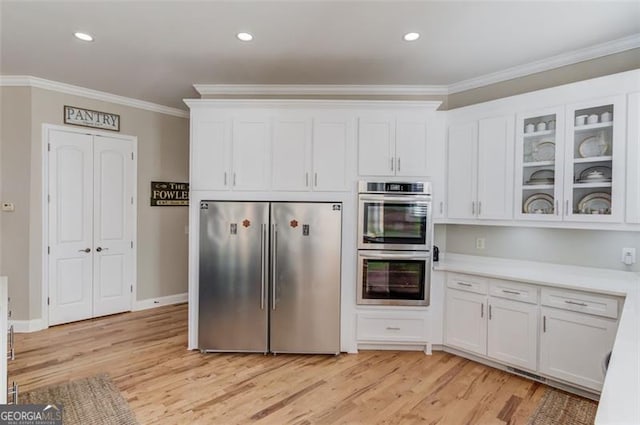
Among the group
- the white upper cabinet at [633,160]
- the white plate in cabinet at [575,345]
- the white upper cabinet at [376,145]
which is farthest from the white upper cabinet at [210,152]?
the white upper cabinet at [633,160]

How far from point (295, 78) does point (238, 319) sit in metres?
2.56

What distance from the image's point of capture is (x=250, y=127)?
10.5 ft

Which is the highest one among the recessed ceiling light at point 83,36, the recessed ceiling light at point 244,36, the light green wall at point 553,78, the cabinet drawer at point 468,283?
the recessed ceiling light at point 83,36

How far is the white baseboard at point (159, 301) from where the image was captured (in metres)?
4.52

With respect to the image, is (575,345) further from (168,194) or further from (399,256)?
(168,194)

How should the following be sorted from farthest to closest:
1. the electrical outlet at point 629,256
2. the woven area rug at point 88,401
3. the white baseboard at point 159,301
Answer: the white baseboard at point 159,301
the electrical outlet at point 629,256
the woven area rug at point 88,401

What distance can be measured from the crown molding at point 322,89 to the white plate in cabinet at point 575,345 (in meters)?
2.51

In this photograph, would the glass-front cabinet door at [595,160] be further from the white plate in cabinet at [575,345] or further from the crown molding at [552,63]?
the white plate in cabinet at [575,345]

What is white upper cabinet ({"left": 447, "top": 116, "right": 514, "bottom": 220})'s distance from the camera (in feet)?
9.82

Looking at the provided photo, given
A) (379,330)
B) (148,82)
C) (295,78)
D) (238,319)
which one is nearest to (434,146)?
(295,78)

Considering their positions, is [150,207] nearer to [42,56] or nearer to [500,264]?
[42,56]

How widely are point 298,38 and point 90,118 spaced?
10.1 ft

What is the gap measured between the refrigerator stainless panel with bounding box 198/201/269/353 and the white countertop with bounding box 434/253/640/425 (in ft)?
5.80

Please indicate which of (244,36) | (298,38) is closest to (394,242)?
(298,38)
